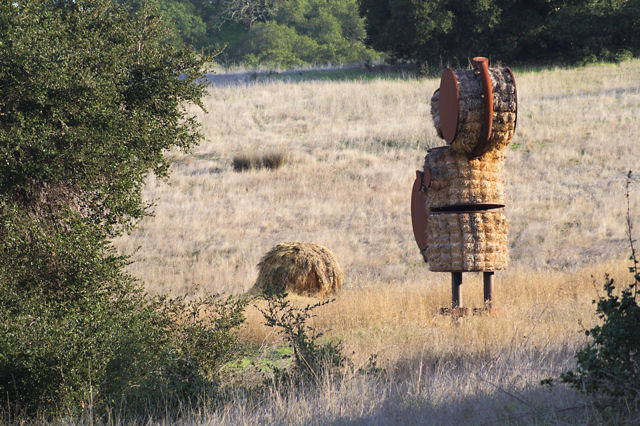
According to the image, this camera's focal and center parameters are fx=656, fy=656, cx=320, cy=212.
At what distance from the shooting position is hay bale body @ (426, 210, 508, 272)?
7938mm

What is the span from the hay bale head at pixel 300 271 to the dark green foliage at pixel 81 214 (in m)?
3.73

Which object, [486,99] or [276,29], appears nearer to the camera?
[486,99]

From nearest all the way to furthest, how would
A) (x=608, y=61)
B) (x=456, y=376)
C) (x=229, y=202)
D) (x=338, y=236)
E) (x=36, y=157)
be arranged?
1. (x=456, y=376)
2. (x=36, y=157)
3. (x=338, y=236)
4. (x=229, y=202)
5. (x=608, y=61)

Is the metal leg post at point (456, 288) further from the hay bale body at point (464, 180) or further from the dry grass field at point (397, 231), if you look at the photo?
the hay bale body at point (464, 180)

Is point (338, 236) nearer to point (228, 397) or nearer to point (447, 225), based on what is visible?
point (447, 225)

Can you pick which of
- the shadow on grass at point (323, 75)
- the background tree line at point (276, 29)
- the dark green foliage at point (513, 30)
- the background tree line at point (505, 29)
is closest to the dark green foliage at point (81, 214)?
the background tree line at point (505, 29)

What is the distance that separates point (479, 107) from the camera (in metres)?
7.75

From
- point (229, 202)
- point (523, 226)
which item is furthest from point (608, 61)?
point (229, 202)

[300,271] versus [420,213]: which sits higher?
[420,213]

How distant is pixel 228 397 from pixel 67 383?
157 centimetres

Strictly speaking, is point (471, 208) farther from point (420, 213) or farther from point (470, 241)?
point (420, 213)

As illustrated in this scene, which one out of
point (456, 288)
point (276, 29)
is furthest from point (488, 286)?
point (276, 29)

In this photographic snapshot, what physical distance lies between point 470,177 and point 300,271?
5.09 m

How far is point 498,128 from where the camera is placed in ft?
25.8
